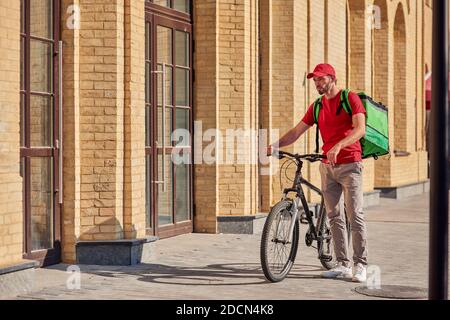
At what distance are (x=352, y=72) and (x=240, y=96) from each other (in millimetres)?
7109

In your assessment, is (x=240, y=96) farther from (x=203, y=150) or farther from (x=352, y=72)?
(x=352, y=72)

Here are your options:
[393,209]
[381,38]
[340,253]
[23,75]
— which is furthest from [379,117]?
[381,38]

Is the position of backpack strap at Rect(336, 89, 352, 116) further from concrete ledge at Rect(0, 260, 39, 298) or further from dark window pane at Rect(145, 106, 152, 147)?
dark window pane at Rect(145, 106, 152, 147)

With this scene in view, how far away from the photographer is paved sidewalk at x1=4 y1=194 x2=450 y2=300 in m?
8.24

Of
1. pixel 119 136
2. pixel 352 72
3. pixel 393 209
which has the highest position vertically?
pixel 352 72

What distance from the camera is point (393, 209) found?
61.9 feet

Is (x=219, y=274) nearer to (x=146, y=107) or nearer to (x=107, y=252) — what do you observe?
(x=107, y=252)

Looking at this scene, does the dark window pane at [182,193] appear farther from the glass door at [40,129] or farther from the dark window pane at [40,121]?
the dark window pane at [40,121]

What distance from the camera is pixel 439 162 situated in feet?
21.1

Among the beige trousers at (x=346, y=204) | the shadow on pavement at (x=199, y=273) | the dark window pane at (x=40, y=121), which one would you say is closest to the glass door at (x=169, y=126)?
the shadow on pavement at (x=199, y=273)

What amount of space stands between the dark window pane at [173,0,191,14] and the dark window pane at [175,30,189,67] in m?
0.31

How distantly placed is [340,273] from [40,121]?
329 cm

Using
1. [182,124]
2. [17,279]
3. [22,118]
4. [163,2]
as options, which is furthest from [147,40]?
[17,279]

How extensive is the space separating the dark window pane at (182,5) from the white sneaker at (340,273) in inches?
191
